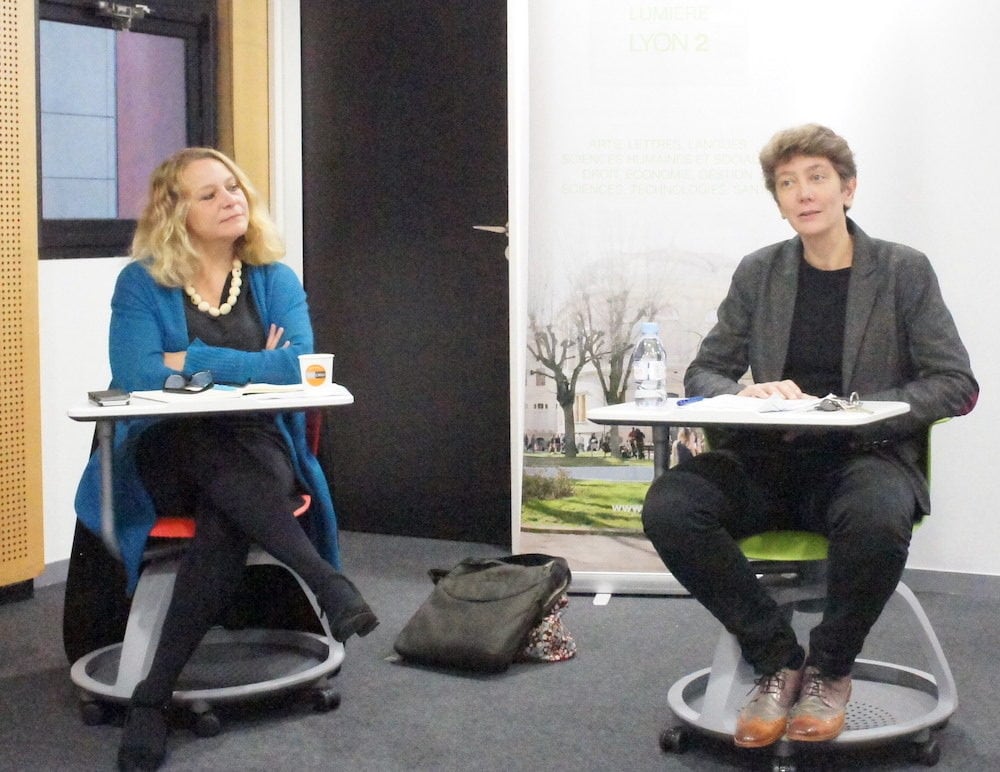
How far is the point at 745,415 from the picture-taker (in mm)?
2420

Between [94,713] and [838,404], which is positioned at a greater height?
[838,404]

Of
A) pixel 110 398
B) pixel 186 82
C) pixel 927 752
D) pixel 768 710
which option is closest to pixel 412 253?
pixel 186 82

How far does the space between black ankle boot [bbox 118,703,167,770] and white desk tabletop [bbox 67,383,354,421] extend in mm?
588

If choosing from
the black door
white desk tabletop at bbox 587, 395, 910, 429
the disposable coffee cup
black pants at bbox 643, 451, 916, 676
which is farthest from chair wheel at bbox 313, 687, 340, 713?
the black door

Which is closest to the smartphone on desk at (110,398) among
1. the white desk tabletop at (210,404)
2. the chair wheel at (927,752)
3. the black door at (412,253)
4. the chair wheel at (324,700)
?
the white desk tabletop at (210,404)

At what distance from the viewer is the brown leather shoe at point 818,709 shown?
8.25ft

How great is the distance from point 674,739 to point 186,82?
9.69 ft

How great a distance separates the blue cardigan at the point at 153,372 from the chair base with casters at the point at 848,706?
0.88 m

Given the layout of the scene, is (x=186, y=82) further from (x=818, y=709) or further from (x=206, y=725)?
(x=818, y=709)

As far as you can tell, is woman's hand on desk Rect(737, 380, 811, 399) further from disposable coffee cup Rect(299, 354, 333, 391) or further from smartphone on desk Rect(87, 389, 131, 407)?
smartphone on desk Rect(87, 389, 131, 407)

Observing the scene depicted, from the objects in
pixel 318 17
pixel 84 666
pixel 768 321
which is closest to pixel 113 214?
pixel 318 17

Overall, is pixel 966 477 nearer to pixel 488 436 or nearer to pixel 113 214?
pixel 488 436

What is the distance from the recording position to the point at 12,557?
3.85 meters

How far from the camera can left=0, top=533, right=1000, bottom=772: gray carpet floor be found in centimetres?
267
